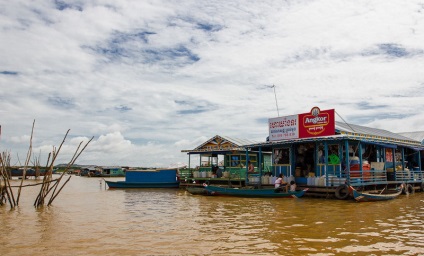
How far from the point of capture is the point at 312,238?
33.9 feet

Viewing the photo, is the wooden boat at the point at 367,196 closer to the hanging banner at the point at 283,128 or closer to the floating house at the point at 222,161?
the hanging banner at the point at 283,128

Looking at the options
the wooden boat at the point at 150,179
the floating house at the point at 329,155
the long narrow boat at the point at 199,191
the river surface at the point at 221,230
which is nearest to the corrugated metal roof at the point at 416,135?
the floating house at the point at 329,155

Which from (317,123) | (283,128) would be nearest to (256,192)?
(283,128)

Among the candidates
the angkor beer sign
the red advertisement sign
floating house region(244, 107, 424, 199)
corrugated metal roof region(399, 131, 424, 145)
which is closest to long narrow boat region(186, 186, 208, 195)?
floating house region(244, 107, 424, 199)

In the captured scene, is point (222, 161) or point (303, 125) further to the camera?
point (222, 161)

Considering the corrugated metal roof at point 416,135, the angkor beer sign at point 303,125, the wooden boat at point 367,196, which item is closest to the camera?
the wooden boat at point 367,196

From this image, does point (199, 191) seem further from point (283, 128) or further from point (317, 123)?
point (317, 123)

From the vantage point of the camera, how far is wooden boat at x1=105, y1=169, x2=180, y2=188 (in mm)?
35219

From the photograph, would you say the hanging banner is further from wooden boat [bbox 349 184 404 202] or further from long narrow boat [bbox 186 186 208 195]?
long narrow boat [bbox 186 186 208 195]

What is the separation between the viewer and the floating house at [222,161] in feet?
101

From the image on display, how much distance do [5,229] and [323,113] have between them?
16.7m

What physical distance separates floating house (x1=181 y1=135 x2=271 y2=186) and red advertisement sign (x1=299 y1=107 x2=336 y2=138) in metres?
9.22

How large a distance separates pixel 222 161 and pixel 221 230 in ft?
81.7

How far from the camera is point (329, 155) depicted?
73.0 feet
